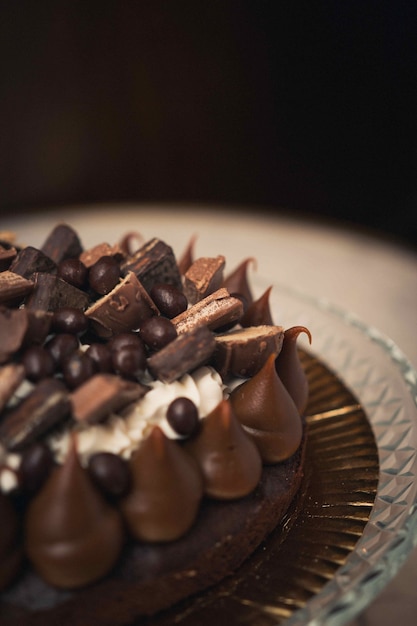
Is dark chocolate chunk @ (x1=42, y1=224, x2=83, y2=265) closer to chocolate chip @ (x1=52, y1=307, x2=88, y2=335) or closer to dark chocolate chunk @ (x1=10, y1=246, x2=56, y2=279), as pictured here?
dark chocolate chunk @ (x1=10, y1=246, x2=56, y2=279)

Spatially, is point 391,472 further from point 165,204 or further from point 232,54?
point 232,54

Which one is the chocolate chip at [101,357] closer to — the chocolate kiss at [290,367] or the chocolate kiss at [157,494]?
the chocolate kiss at [157,494]

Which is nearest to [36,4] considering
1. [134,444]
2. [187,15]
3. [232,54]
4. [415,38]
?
[187,15]

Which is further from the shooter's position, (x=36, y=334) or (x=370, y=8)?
(x=370, y=8)

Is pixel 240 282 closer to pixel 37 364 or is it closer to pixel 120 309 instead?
pixel 120 309

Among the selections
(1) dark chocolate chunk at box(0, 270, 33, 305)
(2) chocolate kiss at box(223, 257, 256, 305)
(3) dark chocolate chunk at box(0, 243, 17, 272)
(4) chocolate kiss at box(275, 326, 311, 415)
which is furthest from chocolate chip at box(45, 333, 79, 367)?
(2) chocolate kiss at box(223, 257, 256, 305)

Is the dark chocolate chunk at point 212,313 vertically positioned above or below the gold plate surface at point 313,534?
above

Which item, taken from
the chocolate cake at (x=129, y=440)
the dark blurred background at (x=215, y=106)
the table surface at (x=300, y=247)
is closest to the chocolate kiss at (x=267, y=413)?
the chocolate cake at (x=129, y=440)
